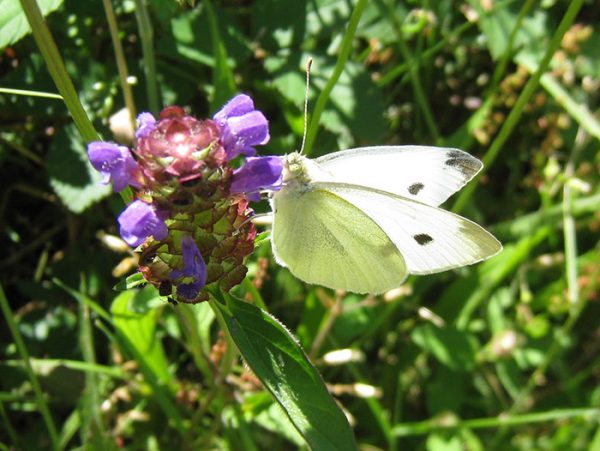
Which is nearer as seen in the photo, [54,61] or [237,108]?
[54,61]

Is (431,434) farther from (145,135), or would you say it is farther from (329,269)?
(145,135)

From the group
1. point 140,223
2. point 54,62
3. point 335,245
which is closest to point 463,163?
point 335,245

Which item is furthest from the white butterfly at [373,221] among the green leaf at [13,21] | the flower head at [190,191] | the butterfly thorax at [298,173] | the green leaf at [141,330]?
the green leaf at [13,21]

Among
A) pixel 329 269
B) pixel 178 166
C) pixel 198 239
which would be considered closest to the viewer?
pixel 178 166

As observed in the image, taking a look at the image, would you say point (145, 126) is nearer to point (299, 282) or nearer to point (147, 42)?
point (147, 42)

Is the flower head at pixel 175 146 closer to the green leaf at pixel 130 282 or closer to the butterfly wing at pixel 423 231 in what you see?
the green leaf at pixel 130 282

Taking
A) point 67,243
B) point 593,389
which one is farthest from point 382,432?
point 67,243

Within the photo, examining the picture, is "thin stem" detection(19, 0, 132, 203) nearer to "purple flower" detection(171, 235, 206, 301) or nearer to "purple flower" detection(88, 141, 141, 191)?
"purple flower" detection(88, 141, 141, 191)
